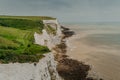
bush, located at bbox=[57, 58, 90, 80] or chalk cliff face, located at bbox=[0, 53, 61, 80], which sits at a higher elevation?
chalk cliff face, located at bbox=[0, 53, 61, 80]

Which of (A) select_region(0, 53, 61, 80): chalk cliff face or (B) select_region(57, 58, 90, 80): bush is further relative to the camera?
(B) select_region(57, 58, 90, 80): bush

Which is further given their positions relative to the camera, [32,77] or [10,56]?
[10,56]

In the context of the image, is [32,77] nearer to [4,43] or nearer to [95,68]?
[4,43]

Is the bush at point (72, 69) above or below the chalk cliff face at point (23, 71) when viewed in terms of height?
below

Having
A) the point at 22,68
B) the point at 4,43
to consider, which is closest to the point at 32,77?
the point at 22,68

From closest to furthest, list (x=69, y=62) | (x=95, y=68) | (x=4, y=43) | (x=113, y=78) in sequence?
(x=4, y=43) < (x=113, y=78) < (x=95, y=68) < (x=69, y=62)

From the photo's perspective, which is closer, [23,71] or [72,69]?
[23,71]

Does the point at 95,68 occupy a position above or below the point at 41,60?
below

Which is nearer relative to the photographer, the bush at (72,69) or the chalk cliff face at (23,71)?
the chalk cliff face at (23,71)

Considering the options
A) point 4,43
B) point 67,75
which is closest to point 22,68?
point 4,43

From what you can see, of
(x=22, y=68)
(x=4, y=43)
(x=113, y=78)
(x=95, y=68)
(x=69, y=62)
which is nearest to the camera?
(x=22, y=68)

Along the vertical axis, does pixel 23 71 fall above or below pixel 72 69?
above
